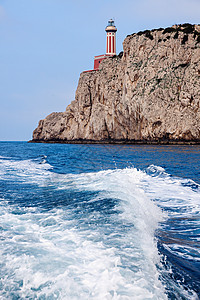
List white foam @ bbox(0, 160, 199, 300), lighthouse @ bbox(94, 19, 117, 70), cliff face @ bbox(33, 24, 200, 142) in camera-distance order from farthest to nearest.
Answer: lighthouse @ bbox(94, 19, 117, 70) → cliff face @ bbox(33, 24, 200, 142) → white foam @ bbox(0, 160, 199, 300)

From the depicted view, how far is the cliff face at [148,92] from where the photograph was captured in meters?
49.5

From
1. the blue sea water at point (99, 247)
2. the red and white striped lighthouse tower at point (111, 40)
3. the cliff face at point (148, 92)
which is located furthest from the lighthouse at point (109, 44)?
the blue sea water at point (99, 247)

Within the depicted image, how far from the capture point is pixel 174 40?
53375mm

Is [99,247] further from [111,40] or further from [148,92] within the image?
[111,40]

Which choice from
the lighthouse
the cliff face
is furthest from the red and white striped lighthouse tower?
the cliff face

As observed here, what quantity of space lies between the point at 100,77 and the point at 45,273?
2718 inches

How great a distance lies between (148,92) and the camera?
2133 inches

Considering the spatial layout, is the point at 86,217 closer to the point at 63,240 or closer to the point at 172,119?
the point at 63,240

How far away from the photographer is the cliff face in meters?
49.5

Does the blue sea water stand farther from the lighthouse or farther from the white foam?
the lighthouse

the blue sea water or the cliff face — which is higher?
the cliff face

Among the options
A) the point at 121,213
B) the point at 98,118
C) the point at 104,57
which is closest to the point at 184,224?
the point at 121,213

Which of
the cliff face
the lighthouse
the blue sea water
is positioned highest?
the lighthouse

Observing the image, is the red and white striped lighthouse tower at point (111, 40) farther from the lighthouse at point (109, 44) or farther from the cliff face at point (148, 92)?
the cliff face at point (148, 92)
